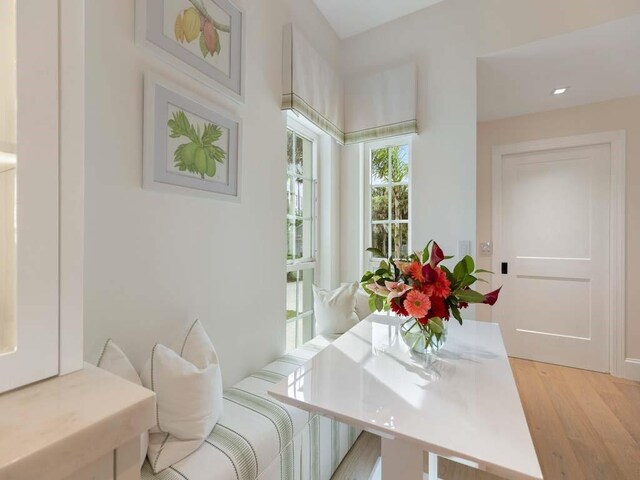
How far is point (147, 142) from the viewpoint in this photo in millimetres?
1157

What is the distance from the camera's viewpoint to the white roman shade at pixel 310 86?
1.91 m

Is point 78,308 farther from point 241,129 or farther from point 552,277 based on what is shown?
point 552,277

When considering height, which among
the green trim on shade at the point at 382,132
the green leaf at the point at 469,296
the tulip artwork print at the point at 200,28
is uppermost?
the tulip artwork print at the point at 200,28

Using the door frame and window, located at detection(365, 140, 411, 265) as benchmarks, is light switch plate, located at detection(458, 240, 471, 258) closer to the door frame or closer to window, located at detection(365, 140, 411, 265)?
window, located at detection(365, 140, 411, 265)

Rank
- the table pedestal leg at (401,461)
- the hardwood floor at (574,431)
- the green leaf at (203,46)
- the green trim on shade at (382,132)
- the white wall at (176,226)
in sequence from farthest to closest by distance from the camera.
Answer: the green trim on shade at (382,132), the hardwood floor at (574,431), the green leaf at (203,46), the white wall at (176,226), the table pedestal leg at (401,461)

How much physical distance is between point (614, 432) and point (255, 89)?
10.1 feet

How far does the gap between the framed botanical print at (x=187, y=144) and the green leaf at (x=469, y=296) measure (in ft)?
3.78

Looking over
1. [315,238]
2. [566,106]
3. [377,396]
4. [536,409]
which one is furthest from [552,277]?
[377,396]

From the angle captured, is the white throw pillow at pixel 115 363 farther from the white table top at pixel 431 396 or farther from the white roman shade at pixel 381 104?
the white roman shade at pixel 381 104

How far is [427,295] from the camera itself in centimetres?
108

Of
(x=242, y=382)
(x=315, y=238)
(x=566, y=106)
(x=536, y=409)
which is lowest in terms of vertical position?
(x=536, y=409)

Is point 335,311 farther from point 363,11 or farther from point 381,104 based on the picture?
point 363,11

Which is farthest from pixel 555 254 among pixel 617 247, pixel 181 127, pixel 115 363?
pixel 115 363

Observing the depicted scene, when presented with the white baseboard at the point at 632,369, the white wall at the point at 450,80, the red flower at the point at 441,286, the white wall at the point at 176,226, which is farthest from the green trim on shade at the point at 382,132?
the white baseboard at the point at 632,369
